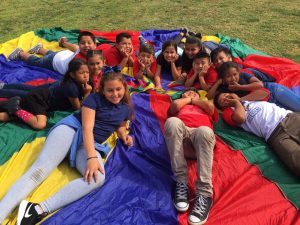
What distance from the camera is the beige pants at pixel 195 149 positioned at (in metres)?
2.96

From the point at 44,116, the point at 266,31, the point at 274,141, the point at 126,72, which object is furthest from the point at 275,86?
the point at 266,31

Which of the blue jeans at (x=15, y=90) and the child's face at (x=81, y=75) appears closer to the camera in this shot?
the child's face at (x=81, y=75)

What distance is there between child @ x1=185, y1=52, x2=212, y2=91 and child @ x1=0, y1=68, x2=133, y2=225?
1445 millimetres

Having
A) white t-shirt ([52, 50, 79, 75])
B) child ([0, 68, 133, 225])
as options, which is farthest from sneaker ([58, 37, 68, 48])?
child ([0, 68, 133, 225])

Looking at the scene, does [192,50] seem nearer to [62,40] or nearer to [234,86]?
[234,86]

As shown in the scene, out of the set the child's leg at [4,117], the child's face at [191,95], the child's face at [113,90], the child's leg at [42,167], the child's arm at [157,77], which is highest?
the child's face at [113,90]

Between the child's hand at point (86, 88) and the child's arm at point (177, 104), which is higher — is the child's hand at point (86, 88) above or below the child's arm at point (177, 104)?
below

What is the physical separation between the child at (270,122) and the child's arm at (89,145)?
1.68 m

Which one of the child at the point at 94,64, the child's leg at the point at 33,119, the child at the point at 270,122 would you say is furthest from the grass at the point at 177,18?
the child's leg at the point at 33,119

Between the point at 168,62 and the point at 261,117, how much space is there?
212 centimetres

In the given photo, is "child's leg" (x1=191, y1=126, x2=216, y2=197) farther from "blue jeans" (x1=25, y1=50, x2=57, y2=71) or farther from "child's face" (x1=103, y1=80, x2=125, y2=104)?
"blue jeans" (x1=25, y1=50, x2=57, y2=71)

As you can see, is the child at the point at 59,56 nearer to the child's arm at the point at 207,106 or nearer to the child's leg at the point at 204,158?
the child's arm at the point at 207,106

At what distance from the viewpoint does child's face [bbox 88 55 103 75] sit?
4.64 metres

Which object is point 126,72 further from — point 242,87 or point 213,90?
point 242,87
